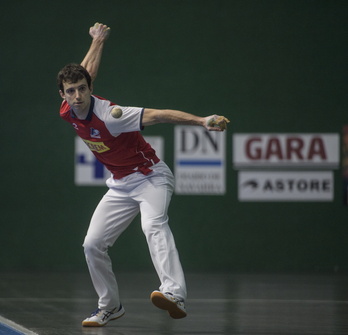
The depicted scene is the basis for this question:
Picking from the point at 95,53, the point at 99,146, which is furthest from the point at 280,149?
the point at 99,146

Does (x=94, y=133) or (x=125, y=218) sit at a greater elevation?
(x=94, y=133)

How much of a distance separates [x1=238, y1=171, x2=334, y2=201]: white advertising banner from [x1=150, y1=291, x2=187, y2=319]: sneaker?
4.17 m

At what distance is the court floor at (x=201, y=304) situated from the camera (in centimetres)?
520

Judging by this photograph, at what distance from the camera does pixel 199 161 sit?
896 cm

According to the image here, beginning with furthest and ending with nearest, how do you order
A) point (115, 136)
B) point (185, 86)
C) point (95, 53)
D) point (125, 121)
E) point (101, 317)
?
point (185, 86), point (95, 53), point (101, 317), point (115, 136), point (125, 121)

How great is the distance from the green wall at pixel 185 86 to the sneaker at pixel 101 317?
356cm

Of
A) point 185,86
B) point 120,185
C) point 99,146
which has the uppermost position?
point 185,86

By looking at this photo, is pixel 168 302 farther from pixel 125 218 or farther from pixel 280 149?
pixel 280 149

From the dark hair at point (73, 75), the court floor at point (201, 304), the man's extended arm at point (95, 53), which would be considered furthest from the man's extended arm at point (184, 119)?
the court floor at point (201, 304)

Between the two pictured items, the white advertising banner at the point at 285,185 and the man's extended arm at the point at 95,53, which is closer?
the man's extended arm at the point at 95,53

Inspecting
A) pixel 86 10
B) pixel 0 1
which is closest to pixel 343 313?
pixel 86 10

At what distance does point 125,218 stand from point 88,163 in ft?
12.1

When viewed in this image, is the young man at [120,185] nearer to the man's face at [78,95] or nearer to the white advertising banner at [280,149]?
the man's face at [78,95]

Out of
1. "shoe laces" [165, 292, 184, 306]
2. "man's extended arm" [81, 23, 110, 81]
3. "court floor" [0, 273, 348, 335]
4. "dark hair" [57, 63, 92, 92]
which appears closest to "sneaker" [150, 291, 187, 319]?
"shoe laces" [165, 292, 184, 306]
